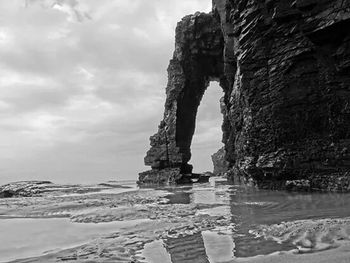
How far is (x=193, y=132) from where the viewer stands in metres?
67.1

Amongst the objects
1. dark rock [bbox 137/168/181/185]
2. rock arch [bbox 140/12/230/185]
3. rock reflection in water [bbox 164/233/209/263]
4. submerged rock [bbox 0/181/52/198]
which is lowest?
rock reflection in water [bbox 164/233/209/263]

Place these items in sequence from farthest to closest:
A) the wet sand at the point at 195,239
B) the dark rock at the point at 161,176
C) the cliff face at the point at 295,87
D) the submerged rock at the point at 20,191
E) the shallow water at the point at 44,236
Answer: the dark rock at the point at 161,176 → the submerged rock at the point at 20,191 → the cliff face at the point at 295,87 → the shallow water at the point at 44,236 → the wet sand at the point at 195,239

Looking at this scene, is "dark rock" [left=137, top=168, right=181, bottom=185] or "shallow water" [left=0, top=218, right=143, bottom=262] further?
"dark rock" [left=137, top=168, right=181, bottom=185]

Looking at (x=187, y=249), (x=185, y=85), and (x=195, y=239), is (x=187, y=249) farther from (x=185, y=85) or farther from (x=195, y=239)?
(x=185, y=85)

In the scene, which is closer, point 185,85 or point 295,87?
point 295,87

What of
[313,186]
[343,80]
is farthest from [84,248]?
[343,80]

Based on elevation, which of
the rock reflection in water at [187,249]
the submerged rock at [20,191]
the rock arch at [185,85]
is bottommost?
the rock reflection in water at [187,249]

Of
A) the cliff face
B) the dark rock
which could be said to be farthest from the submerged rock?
the cliff face

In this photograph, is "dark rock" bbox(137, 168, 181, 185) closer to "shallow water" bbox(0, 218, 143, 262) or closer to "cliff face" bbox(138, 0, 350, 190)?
"cliff face" bbox(138, 0, 350, 190)

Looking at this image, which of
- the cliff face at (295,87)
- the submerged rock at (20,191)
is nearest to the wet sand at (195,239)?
the cliff face at (295,87)

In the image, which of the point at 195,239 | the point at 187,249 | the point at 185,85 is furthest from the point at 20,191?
the point at 187,249

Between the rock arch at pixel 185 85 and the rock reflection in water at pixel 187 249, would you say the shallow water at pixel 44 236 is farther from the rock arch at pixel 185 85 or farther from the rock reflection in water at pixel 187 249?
the rock arch at pixel 185 85

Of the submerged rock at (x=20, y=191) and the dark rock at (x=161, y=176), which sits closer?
the submerged rock at (x=20, y=191)

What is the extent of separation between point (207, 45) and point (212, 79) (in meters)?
7.12
